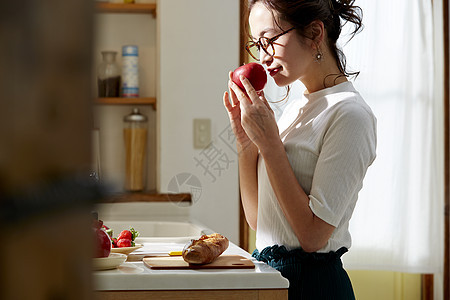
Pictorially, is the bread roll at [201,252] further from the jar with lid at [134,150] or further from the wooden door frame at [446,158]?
the wooden door frame at [446,158]

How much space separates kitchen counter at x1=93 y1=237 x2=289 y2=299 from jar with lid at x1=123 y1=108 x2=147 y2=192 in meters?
1.48

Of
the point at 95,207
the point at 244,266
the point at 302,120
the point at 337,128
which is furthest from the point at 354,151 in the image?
the point at 95,207

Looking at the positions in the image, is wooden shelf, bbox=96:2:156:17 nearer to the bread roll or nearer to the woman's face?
the woman's face

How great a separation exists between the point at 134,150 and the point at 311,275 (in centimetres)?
150

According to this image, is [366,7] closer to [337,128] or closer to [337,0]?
[337,0]

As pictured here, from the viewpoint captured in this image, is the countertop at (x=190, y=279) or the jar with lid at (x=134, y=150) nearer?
the countertop at (x=190, y=279)

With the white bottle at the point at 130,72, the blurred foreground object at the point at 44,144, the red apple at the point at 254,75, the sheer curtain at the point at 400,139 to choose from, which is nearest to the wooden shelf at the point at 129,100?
the white bottle at the point at 130,72

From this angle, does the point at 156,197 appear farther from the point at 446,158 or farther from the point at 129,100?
the point at 446,158

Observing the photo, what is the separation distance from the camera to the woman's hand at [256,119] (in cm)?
132

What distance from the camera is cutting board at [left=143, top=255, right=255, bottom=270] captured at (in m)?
1.23

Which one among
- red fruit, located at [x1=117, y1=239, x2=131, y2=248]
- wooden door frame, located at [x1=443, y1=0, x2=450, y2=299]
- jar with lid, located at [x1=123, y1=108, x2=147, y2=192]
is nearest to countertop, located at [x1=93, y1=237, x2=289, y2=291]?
red fruit, located at [x1=117, y1=239, x2=131, y2=248]

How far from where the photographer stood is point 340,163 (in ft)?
4.13

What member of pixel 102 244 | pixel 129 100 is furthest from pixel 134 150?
pixel 102 244

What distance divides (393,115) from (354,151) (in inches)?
67.8
